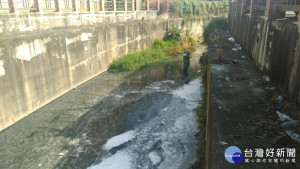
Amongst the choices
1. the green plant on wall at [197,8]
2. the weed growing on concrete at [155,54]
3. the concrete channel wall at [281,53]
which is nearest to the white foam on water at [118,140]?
the concrete channel wall at [281,53]

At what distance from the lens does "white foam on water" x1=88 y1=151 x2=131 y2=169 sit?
5.02 meters

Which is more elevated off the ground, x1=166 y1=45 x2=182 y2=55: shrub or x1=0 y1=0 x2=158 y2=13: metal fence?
x1=0 y1=0 x2=158 y2=13: metal fence

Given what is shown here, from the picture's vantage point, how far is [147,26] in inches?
634

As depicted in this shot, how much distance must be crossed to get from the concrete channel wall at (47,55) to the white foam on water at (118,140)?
9.19ft

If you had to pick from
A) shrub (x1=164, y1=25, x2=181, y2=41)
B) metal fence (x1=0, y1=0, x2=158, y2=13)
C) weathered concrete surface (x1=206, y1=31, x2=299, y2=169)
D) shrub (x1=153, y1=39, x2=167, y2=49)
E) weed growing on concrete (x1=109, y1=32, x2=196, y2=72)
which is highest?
metal fence (x1=0, y1=0, x2=158, y2=13)

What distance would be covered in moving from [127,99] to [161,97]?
3.98 feet

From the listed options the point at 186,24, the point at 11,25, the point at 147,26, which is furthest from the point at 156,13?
the point at 11,25

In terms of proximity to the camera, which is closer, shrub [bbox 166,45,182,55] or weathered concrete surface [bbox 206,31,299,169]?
weathered concrete surface [bbox 206,31,299,169]

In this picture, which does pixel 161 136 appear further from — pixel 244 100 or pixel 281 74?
pixel 281 74

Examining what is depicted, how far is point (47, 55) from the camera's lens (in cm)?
812

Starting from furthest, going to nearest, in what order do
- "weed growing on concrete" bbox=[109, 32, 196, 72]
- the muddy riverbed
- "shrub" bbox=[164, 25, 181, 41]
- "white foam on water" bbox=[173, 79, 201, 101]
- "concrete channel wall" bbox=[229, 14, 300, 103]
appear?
"shrub" bbox=[164, 25, 181, 41], "weed growing on concrete" bbox=[109, 32, 196, 72], "white foam on water" bbox=[173, 79, 201, 101], the muddy riverbed, "concrete channel wall" bbox=[229, 14, 300, 103]

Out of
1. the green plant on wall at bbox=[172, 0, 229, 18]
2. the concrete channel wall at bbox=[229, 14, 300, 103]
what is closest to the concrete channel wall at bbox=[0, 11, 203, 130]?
the concrete channel wall at bbox=[229, 14, 300, 103]

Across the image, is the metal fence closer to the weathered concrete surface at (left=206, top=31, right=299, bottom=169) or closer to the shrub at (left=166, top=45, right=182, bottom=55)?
the shrub at (left=166, top=45, right=182, bottom=55)

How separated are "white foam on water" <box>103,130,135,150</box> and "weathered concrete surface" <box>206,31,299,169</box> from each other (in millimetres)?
2322
